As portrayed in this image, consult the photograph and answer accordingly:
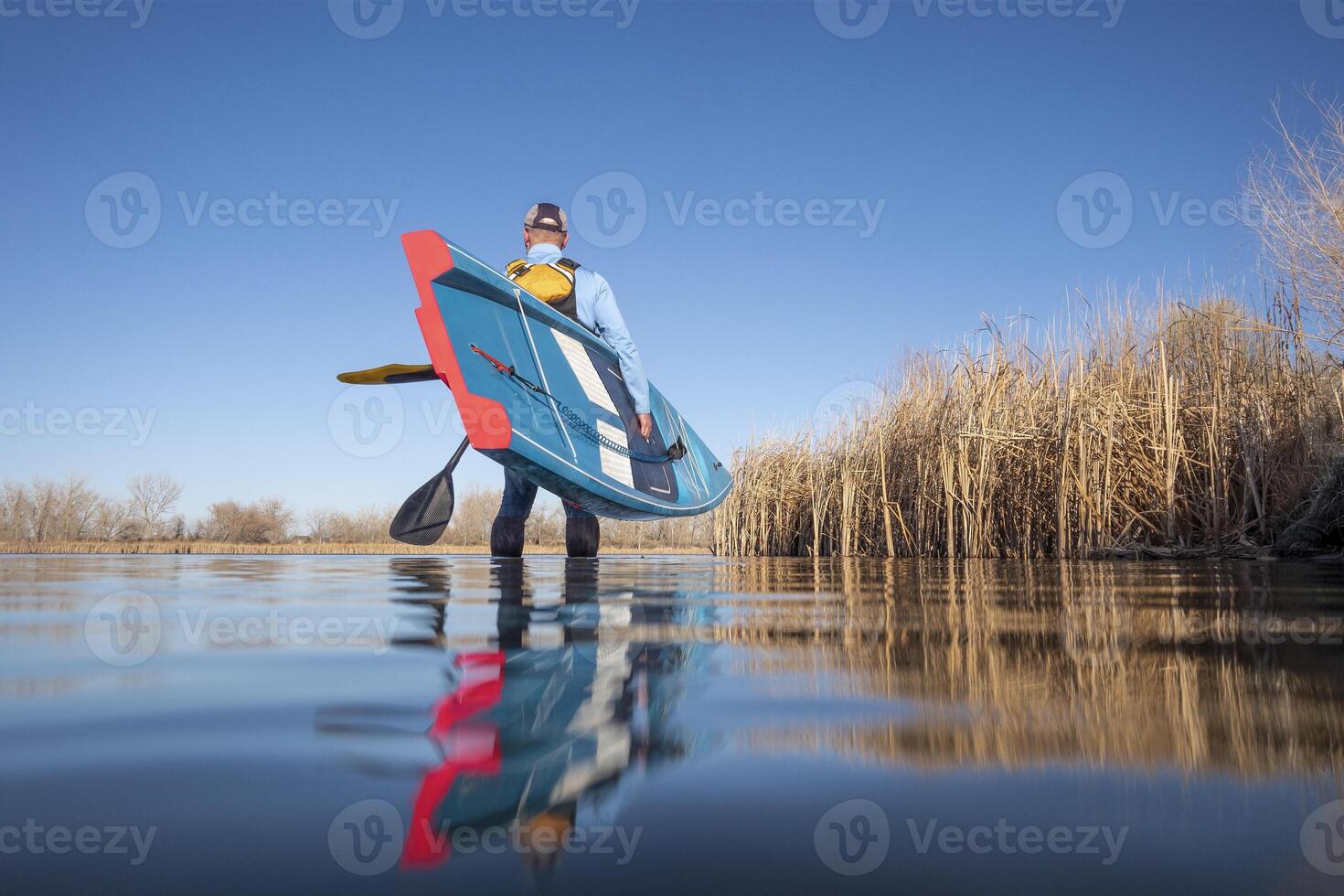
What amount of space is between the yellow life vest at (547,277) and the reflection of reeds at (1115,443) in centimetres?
337

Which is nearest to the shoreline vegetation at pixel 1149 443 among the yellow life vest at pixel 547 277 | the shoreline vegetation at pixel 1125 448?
the shoreline vegetation at pixel 1125 448

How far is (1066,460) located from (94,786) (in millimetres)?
6166

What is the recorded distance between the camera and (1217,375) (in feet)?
18.9

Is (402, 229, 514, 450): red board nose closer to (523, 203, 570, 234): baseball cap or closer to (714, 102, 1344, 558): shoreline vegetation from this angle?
(523, 203, 570, 234): baseball cap

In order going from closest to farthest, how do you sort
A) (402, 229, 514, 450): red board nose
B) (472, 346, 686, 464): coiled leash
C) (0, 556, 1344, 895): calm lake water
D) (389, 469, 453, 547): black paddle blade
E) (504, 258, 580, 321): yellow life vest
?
1. (0, 556, 1344, 895): calm lake water
2. (402, 229, 514, 450): red board nose
3. (472, 346, 686, 464): coiled leash
4. (389, 469, 453, 547): black paddle blade
5. (504, 258, 580, 321): yellow life vest

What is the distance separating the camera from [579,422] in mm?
4590

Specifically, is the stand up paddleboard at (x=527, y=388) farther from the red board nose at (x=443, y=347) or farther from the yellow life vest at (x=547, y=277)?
the yellow life vest at (x=547, y=277)

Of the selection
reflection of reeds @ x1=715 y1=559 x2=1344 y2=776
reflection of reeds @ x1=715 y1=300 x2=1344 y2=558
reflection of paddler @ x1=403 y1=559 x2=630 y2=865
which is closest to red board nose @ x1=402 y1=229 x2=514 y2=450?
reflection of reeds @ x1=715 y1=559 x2=1344 y2=776

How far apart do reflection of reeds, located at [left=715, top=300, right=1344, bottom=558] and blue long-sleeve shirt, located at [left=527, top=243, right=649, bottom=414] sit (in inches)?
111

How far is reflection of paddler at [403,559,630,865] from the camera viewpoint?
0.50 meters

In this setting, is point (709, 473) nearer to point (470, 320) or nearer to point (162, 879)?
point (470, 320)

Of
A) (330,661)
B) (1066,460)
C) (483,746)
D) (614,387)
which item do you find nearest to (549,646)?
(330,661)

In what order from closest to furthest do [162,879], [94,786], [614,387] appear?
[162,879], [94,786], [614,387]

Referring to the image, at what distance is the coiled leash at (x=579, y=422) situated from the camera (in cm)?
409
